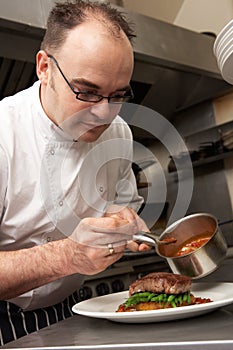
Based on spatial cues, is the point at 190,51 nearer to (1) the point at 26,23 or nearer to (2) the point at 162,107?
(2) the point at 162,107

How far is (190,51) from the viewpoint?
110 inches

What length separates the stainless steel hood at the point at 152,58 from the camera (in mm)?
2031

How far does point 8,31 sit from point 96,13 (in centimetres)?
88

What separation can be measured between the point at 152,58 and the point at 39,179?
4.75 ft

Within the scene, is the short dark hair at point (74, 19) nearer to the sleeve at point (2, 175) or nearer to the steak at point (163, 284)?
the sleeve at point (2, 175)

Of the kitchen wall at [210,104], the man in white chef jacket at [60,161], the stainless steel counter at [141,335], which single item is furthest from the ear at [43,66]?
the kitchen wall at [210,104]

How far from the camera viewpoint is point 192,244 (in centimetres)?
110

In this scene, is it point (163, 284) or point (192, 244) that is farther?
point (192, 244)

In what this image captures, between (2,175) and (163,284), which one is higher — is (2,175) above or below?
below

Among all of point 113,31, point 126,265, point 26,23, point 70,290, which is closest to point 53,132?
point 113,31

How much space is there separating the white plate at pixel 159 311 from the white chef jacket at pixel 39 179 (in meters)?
0.24

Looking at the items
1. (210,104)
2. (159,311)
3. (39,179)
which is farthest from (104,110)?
(210,104)

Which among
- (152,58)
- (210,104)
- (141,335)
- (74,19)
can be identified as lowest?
(210,104)

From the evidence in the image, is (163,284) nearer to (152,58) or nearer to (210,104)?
(152,58)
